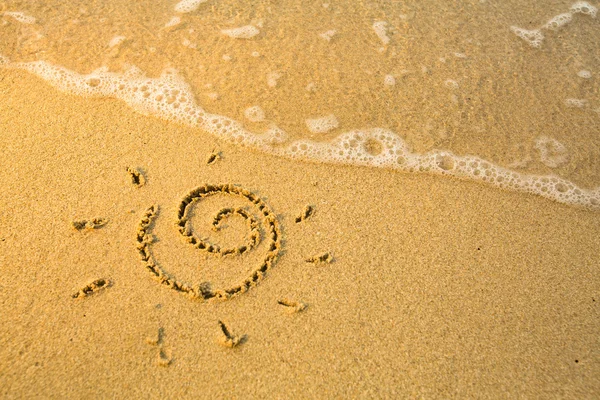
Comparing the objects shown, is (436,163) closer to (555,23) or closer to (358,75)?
(358,75)

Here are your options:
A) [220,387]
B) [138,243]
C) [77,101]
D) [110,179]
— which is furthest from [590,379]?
[77,101]

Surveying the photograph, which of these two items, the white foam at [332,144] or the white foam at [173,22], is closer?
the white foam at [332,144]

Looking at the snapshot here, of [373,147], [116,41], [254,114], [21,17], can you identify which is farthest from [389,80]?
[21,17]

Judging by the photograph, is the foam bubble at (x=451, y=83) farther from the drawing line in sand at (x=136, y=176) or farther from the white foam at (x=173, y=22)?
the drawing line in sand at (x=136, y=176)

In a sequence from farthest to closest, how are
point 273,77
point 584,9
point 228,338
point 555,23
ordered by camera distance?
point 584,9 < point 555,23 < point 273,77 < point 228,338

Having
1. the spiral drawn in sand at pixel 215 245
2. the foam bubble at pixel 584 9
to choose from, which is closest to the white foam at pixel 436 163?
the spiral drawn in sand at pixel 215 245
